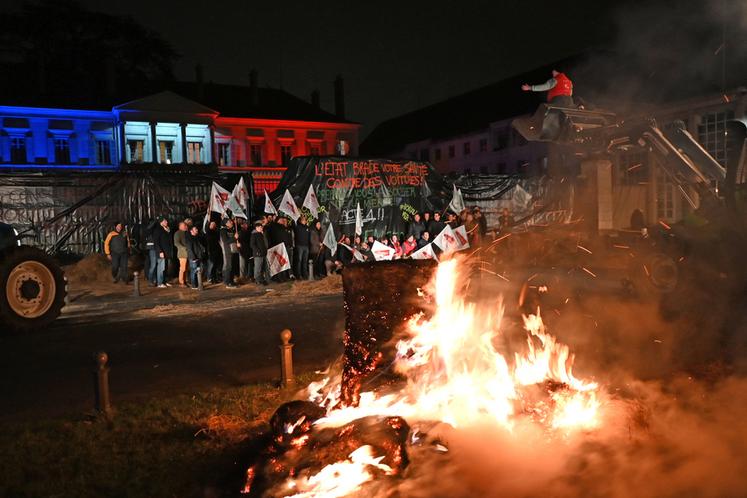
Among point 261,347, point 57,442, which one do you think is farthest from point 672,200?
point 57,442

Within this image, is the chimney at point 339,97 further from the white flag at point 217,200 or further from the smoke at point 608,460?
the smoke at point 608,460

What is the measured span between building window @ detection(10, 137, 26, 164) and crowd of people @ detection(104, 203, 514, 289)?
1349 inches

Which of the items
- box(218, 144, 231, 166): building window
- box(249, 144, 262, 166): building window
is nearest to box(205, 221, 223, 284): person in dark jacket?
box(218, 144, 231, 166): building window

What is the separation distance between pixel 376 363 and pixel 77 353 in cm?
544

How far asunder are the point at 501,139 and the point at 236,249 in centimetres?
3555

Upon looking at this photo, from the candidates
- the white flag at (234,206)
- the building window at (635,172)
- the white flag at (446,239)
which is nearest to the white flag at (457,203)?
the white flag at (446,239)

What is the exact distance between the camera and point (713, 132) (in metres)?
22.0

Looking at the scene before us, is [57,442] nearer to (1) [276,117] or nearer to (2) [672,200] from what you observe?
(2) [672,200]

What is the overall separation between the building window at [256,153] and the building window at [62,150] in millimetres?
14027

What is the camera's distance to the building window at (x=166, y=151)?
4916cm

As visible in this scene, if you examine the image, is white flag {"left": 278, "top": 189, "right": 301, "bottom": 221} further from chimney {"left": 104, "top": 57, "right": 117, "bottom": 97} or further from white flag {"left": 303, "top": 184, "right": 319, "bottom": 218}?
chimney {"left": 104, "top": 57, "right": 117, "bottom": 97}

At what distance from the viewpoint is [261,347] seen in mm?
8984

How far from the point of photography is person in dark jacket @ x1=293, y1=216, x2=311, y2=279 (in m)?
16.8

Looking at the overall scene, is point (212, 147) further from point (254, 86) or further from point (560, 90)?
point (560, 90)
